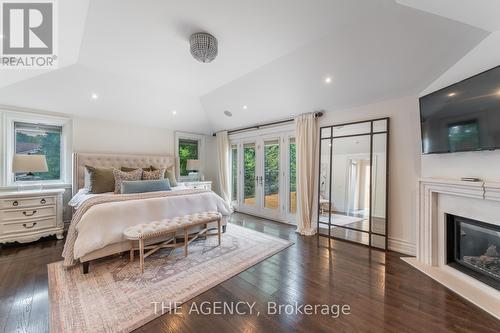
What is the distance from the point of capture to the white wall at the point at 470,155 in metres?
2.02

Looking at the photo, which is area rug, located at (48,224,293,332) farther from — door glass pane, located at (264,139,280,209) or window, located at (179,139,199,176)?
window, located at (179,139,199,176)

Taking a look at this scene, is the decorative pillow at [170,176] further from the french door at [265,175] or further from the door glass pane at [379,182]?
the door glass pane at [379,182]

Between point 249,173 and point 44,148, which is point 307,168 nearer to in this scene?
point 249,173

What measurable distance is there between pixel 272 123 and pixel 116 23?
3087 millimetres

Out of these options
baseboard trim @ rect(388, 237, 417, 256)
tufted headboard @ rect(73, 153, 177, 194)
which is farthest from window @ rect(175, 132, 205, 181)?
baseboard trim @ rect(388, 237, 417, 256)

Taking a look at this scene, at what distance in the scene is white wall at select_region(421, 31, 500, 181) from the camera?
6.64ft

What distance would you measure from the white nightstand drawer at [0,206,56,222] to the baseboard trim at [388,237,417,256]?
518 centimetres

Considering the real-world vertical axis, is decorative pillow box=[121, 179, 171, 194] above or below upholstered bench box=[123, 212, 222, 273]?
above

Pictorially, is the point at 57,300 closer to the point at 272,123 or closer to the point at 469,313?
the point at 469,313

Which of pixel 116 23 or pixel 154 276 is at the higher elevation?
pixel 116 23

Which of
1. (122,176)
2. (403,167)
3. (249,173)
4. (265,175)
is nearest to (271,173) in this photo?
(265,175)

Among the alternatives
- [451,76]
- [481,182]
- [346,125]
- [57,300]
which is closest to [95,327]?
[57,300]

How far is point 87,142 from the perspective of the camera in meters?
4.10

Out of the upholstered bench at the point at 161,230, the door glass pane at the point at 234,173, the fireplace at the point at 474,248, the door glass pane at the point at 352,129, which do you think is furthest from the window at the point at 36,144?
the fireplace at the point at 474,248
